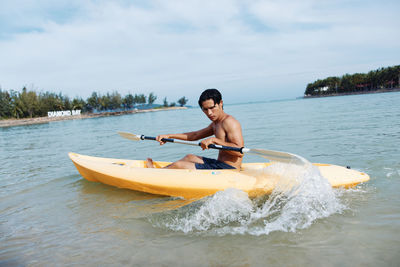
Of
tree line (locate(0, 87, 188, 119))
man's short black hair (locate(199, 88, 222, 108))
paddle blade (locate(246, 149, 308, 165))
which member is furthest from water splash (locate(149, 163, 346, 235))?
tree line (locate(0, 87, 188, 119))

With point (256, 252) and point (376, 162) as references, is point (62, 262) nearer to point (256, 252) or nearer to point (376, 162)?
point (256, 252)

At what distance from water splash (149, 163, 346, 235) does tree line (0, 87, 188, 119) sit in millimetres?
64342

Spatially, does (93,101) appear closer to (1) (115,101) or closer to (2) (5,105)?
(1) (115,101)

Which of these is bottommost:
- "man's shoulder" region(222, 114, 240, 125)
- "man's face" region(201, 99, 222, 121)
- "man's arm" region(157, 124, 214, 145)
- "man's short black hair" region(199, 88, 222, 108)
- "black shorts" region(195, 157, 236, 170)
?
"black shorts" region(195, 157, 236, 170)

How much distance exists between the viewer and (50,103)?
213ft

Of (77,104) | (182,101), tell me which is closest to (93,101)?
(77,104)

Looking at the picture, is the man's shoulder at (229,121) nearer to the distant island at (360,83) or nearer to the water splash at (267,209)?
the water splash at (267,209)

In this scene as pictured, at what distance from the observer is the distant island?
77000 mm

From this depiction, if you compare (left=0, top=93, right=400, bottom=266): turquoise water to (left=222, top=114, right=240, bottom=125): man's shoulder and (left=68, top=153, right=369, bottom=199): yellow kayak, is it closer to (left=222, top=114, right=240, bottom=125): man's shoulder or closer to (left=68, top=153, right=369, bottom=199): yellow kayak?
(left=68, top=153, right=369, bottom=199): yellow kayak

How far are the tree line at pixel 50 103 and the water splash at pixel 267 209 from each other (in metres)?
64.3

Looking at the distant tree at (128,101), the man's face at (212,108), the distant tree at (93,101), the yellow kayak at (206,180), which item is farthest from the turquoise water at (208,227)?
the distant tree at (128,101)

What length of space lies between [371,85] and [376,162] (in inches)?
3670

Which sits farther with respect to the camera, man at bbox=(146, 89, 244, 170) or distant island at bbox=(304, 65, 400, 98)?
distant island at bbox=(304, 65, 400, 98)

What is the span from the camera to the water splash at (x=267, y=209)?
3.10 metres
